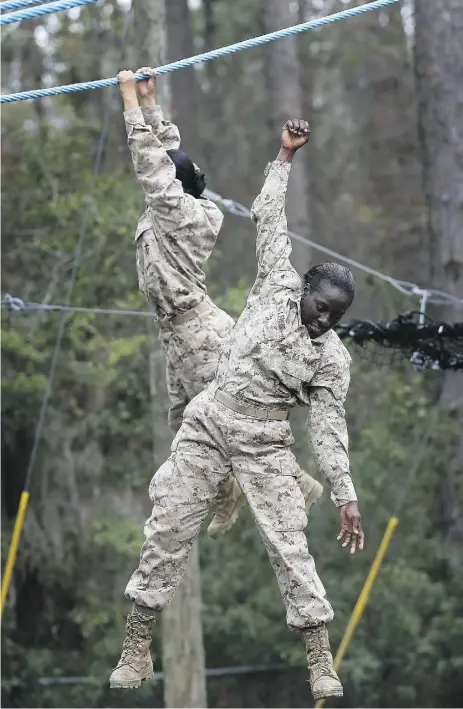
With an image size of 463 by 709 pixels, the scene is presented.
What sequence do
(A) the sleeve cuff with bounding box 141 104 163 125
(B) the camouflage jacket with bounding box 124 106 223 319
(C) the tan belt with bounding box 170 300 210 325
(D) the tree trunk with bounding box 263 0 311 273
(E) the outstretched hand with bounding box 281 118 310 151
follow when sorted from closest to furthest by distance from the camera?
1. (E) the outstretched hand with bounding box 281 118 310 151
2. (B) the camouflage jacket with bounding box 124 106 223 319
3. (A) the sleeve cuff with bounding box 141 104 163 125
4. (C) the tan belt with bounding box 170 300 210 325
5. (D) the tree trunk with bounding box 263 0 311 273

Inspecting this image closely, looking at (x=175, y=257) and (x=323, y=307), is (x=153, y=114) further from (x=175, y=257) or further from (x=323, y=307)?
(x=323, y=307)

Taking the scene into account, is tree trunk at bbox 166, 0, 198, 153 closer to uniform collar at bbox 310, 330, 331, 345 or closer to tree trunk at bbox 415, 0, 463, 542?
tree trunk at bbox 415, 0, 463, 542

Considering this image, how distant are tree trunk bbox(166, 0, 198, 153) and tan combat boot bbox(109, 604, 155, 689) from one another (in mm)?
9580

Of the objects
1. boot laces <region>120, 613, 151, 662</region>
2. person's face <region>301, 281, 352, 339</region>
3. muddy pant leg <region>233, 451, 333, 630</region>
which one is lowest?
boot laces <region>120, 613, 151, 662</region>

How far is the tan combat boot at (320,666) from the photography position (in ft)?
14.7

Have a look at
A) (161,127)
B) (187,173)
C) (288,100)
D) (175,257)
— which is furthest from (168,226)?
(288,100)

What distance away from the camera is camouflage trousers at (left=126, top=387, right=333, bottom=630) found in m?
4.53

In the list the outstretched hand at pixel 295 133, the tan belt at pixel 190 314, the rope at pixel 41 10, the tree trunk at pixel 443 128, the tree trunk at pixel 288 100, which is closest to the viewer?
the rope at pixel 41 10

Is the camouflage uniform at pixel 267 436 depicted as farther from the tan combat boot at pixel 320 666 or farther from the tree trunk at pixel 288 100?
the tree trunk at pixel 288 100

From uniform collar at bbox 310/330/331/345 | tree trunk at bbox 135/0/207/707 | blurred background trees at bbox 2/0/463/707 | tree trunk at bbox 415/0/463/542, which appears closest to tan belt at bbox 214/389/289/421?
uniform collar at bbox 310/330/331/345

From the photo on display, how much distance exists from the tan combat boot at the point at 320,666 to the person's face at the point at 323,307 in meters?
1.05

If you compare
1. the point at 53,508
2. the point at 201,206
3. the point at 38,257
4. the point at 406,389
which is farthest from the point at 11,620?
the point at 201,206

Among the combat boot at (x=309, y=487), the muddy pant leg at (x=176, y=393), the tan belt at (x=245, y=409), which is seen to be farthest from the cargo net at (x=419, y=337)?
the tan belt at (x=245, y=409)

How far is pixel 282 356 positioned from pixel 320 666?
108cm
